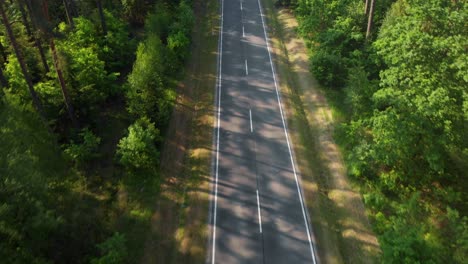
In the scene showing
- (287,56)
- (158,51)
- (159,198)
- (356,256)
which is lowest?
(356,256)

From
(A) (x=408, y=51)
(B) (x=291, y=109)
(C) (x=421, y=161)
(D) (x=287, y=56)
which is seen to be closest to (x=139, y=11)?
(D) (x=287, y=56)

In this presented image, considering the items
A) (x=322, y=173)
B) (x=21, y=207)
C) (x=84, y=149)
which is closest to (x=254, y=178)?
(x=322, y=173)

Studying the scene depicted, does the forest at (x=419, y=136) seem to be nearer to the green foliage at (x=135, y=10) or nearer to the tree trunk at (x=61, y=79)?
the tree trunk at (x=61, y=79)

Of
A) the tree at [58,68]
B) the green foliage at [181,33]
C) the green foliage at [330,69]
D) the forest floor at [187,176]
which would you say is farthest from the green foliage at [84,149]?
the green foliage at [330,69]

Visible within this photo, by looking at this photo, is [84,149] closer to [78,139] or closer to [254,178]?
[78,139]

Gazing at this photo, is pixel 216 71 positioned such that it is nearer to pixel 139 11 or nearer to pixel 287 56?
pixel 287 56

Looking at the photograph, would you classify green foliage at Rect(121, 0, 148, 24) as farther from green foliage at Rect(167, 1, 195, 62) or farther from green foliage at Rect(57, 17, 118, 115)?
green foliage at Rect(57, 17, 118, 115)

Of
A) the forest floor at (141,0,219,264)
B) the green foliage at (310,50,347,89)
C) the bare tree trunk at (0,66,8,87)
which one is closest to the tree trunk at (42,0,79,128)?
the bare tree trunk at (0,66,8,87)
